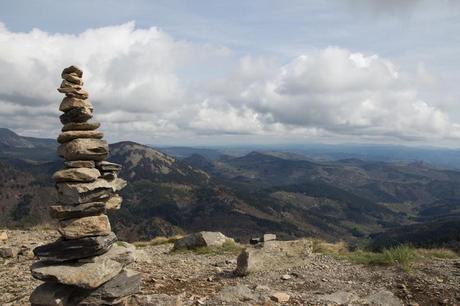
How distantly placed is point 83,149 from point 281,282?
43.8ft

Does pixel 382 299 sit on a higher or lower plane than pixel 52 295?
lower

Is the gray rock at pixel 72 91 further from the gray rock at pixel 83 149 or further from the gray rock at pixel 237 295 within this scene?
the gray rock at pixel 237 295

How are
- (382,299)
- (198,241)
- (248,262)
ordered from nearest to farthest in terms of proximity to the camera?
1. (382,299)
2. (248,262)
3. (198,241)

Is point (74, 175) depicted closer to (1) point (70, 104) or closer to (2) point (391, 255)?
(1) point (70, 104)

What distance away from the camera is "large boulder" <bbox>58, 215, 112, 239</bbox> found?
19.4 m

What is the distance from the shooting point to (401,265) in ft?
88.9

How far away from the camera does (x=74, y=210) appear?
1973cm

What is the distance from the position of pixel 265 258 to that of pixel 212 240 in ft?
30.6

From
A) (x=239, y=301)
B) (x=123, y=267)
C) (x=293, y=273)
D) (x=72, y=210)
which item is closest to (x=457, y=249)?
(x=293, y=273)

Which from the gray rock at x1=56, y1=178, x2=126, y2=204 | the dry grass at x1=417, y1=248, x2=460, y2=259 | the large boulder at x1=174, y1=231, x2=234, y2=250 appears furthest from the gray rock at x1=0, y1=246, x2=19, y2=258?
the dry grass at x1=417, y1=248, x2=460, y2=259

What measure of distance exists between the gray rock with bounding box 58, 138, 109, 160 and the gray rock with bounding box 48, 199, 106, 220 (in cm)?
242

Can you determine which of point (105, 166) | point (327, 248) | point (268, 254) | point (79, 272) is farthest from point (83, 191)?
point (327, 248)

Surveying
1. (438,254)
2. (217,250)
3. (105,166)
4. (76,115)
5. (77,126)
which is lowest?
(217,250)

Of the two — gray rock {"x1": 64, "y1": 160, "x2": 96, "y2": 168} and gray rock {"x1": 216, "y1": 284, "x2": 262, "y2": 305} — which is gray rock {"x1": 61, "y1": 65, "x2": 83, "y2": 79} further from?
gray rock {"x1": 216, "y1": 284, "x2": 262, "y2": 305}
